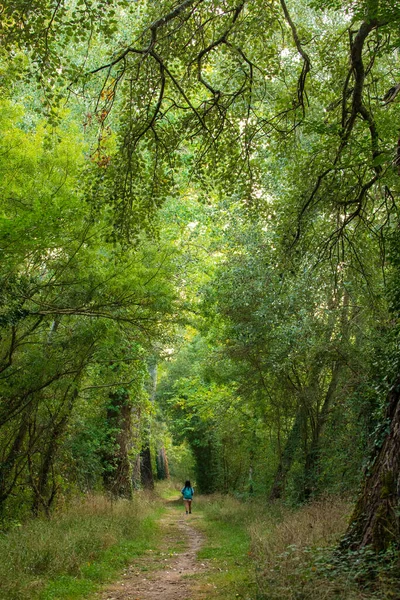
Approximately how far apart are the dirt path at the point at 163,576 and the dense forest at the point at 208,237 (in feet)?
8.97

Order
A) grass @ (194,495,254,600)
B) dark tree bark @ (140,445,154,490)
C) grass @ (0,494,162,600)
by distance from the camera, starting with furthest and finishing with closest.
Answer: dark tree bark @ (140,445,154,490) < grass @ (194,495,254,600) < grass @ (0,494,162,600)

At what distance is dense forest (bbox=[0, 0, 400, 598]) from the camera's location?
6.41 m

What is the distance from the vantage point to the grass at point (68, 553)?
6.54m

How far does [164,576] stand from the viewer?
27.8 ft

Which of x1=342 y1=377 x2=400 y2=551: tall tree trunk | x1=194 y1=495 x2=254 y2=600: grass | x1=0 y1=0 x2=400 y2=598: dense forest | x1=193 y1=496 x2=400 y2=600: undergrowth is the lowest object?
x1=194 y1=495 x2=254 y2=600: grass

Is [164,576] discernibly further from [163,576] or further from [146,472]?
[146,472]

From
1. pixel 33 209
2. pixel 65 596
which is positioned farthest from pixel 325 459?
pixel 33 209

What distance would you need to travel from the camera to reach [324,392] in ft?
49.5

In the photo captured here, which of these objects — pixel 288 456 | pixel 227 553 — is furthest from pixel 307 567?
pixel 288 456

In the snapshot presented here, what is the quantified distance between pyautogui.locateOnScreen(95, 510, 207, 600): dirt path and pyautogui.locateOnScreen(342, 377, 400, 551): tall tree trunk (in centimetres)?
232

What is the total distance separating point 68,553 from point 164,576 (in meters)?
1.66

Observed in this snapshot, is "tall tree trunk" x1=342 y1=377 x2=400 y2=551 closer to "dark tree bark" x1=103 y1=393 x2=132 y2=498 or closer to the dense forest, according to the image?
the dense forest

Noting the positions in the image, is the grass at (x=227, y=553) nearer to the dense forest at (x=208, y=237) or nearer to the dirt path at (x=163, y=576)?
the dirt path at (x=163, y=576)

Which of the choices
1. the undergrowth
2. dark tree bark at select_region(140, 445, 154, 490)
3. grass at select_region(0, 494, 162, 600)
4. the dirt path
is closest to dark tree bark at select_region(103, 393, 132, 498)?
grass at select_region(0, 494, 162, 600)
